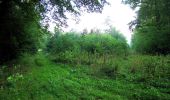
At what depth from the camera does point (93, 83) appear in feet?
38.1

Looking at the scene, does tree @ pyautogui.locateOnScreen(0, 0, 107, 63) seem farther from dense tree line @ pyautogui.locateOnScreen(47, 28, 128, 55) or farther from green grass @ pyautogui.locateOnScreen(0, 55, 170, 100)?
dense tree line @ pyautogui.locateOnScreen(47, 28, 128, 55)

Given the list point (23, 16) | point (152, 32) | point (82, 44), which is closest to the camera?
point (23, 16)

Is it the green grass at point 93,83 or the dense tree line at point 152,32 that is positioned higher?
the dense tree line at point 152,32

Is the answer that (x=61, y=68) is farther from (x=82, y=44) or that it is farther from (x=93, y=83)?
(x=82, y=44)

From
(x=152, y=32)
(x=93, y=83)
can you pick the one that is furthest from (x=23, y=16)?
(x=152, y=32)

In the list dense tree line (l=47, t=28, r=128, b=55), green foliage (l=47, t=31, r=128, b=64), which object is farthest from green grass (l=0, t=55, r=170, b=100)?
dense tree line (l=47, t=28, r=128, b=55)

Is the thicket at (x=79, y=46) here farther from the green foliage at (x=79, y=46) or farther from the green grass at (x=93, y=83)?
the green grass at (x=93, y=83)

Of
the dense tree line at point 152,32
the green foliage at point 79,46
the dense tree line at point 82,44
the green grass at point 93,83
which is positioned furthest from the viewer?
the dense tree line at point 82,44

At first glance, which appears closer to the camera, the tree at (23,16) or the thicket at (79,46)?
the tree at (23,16)

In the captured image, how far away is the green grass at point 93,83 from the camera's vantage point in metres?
9.62

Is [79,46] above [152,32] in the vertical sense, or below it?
below

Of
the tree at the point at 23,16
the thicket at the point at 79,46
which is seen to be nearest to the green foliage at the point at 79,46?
the thicket at the point at 79,46

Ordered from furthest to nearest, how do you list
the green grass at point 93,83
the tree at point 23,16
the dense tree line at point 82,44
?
the dense tree line at point 82,44 < the tree at point 23,16 < the green grass at point 93,83

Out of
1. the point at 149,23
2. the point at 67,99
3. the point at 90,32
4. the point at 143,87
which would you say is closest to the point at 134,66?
the point at 143,87
